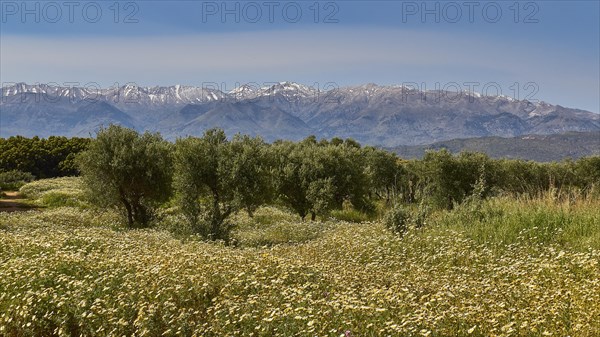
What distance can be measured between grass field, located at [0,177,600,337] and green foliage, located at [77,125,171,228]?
614 inches

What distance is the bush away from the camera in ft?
57.7

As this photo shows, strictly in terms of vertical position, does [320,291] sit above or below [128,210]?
above

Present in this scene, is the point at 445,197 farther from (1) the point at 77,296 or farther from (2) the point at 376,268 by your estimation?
(1) the point at 77,296

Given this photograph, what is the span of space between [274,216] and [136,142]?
11.7 meters

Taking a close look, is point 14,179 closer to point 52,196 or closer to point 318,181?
point 52,196

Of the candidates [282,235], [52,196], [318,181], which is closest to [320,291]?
[282,235]

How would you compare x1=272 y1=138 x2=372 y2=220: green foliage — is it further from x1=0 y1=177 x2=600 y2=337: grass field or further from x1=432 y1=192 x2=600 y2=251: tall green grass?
x1=0 y1=177 x2=600 y2=337: grass field

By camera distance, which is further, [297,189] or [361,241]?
[297,189]

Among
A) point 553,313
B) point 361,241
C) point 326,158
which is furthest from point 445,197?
point 553,313

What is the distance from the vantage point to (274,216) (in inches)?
1401

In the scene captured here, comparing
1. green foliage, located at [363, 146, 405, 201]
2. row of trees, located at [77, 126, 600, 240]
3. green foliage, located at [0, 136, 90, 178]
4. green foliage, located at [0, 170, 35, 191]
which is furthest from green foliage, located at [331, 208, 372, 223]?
green foliage, located at [0, 136, 90, 178]

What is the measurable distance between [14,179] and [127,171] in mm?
40191

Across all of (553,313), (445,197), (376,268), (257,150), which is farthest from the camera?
(445,197)

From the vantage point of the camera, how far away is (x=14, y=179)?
59844mm
